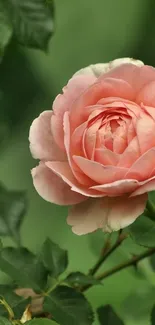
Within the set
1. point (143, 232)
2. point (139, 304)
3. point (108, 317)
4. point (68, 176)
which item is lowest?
point (139, 304)

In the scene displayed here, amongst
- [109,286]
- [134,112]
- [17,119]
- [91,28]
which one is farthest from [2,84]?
[134,112]

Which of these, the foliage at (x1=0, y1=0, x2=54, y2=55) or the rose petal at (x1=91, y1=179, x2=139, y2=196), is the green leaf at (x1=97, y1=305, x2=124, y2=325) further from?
the foliage at (x1=0, y1=0, x2=54, y2=55)

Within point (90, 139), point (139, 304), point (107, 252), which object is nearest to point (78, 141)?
point (90, 139)

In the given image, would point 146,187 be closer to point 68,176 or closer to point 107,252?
point 68,176

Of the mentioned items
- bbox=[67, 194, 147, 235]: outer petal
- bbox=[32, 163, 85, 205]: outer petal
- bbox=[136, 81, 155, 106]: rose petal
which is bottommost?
bbox=[67, 194, 147, 235]: outer petal

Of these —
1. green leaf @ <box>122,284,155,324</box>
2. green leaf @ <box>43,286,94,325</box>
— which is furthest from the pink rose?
green leaf @ <box>122,284,155,324</box>
